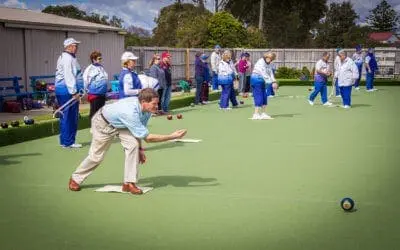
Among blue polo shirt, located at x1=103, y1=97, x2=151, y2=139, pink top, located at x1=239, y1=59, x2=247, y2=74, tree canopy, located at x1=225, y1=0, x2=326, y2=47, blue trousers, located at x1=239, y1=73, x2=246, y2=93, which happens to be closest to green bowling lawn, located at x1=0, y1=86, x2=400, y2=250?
blue polo shirt, located at x1=103, y1=97, x2=151, y2=139

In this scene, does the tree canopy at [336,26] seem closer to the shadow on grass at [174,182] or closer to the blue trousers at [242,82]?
the blue trousers at [242,82]

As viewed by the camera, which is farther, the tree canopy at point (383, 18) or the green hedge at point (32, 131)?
Result: the tree canopy at point (383, 18)

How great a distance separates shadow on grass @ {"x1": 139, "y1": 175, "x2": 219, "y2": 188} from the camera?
24.4 ft

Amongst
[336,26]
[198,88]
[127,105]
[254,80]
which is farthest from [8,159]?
[336,26]

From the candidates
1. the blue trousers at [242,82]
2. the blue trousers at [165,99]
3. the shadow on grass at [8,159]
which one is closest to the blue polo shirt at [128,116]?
the shadow on grass at [8,159]

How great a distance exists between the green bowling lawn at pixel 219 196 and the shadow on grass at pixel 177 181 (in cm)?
1

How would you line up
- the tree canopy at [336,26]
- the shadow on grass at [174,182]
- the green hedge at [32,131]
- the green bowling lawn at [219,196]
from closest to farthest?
the green bowling lawn at [219,196] → the shadow on grass at [174,182] → the green hedge at [32,131] → the tree canopy at [336,26]

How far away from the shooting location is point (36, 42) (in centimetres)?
2059

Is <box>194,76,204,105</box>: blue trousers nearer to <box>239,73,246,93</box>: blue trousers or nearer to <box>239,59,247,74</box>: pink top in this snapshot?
<box>239,59,247,74</box>: pink top

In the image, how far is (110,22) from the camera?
65375 millimetres

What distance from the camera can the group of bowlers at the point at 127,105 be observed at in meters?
6.68

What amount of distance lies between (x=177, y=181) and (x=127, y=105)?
1.42 metres

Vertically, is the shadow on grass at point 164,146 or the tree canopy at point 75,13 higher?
the tree canopy at point 75,13

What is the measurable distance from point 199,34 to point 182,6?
20480 millimetres
